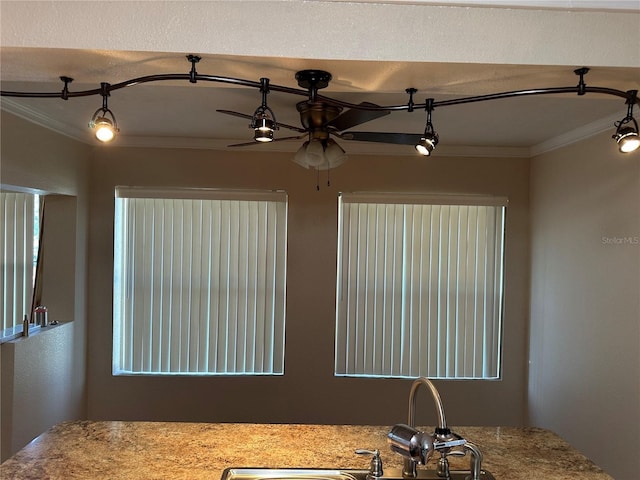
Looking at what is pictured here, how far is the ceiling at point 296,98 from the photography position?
5.26 ft

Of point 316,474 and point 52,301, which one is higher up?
point 52,301

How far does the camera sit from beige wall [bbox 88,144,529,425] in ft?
14.2

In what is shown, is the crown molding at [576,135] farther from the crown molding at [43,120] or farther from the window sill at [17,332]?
the window sill at [17,332]

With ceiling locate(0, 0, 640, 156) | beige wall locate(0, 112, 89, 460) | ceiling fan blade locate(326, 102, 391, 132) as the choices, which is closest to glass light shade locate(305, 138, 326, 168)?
ceiling fan blade locate(326, 102, 391, 132)

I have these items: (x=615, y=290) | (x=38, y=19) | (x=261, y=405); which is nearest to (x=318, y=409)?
(x=261, y=405)

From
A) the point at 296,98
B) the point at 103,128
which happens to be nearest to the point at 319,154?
the point at 296,98

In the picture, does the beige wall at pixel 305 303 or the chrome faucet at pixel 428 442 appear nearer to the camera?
the chrome faucet at pixel 428 442

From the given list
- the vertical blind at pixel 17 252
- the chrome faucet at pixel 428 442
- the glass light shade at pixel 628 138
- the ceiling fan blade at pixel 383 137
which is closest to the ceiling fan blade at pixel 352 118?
the ceiling fan blade at pixel 383 137

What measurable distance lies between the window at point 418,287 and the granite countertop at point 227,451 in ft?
7.19

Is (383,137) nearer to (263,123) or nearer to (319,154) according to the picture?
(319,154)

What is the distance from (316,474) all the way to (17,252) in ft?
10.7

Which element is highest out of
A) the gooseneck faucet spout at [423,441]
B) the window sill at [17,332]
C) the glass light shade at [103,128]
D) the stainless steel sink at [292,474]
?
the glass light shade at [103,128]

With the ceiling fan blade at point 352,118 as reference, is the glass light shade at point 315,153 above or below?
below

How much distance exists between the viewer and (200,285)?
14.4 feet
